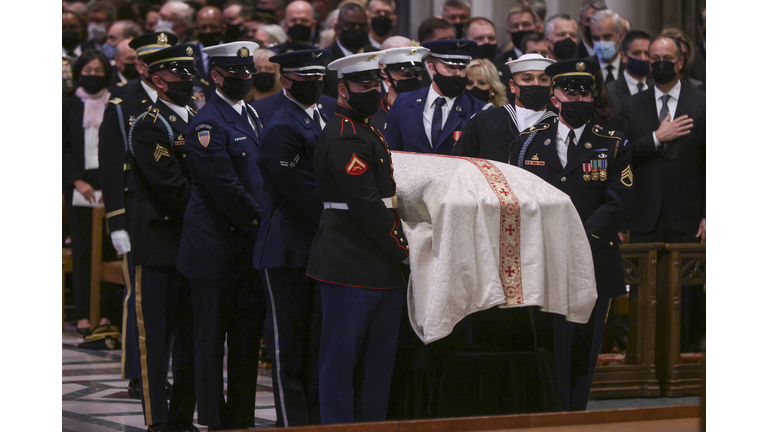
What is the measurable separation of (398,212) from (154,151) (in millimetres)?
1023

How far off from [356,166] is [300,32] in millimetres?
855

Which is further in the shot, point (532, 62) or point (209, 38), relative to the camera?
point (532, 62)

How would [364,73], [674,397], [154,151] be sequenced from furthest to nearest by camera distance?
[674,397], [154,151], [364,73]

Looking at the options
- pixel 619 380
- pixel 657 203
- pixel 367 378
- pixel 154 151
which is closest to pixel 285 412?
pixel 367 378

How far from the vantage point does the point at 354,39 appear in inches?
155

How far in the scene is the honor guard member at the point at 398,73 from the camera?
3.83 m

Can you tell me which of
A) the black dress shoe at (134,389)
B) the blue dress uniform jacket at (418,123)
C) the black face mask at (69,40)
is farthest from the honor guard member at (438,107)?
the black dress shoe at (134,389)

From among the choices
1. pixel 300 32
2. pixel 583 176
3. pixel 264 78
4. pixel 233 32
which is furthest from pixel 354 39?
pixel 583 176

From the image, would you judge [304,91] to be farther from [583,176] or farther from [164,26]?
[583,176]

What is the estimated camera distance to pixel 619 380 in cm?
418

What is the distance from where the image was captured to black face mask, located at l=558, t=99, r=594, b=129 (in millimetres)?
3928

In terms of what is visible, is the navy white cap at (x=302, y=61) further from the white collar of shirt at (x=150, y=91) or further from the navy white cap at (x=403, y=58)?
the white collar of shirt at (x=150, y=91)

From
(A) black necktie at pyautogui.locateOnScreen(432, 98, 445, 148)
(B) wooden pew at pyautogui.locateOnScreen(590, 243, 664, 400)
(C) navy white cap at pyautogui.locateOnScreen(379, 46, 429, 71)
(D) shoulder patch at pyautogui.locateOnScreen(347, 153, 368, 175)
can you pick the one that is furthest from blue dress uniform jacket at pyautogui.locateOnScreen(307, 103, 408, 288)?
(B) wooden pew at pyautogui.locateOnScreen(590, 243, 664, 400)

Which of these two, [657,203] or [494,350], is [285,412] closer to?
[494,350]
